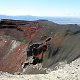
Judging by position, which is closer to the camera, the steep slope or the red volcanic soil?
the steep slope

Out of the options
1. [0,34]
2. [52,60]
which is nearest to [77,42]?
[52,60]

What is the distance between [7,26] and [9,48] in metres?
12.3

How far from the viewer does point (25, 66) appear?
102 feet

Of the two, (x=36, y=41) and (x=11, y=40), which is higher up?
(x=36, y=41)

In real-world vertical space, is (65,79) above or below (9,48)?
above

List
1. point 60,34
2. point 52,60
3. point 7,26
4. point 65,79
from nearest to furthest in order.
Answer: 1. point 65,79
2. point 52,60
3. point 60,34
4. point 7,26

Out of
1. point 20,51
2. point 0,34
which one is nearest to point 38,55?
point 20,51

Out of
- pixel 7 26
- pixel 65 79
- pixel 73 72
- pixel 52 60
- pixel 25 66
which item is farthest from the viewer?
pixel 7 26

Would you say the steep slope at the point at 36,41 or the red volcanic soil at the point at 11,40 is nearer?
the steep slope at the point at 36,41

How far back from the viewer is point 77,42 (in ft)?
95.0

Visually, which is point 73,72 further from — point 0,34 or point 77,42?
point 0,34

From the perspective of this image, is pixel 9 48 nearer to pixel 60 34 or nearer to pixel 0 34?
pixel 0 34

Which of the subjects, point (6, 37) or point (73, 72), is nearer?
point (73, 72)

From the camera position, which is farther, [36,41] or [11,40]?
[11,40]
